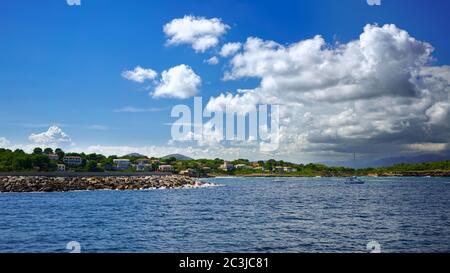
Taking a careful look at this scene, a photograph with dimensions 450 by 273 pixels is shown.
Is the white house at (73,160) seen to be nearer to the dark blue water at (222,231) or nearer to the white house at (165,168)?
the white house at (165,168)

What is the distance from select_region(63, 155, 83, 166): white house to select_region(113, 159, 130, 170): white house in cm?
1537

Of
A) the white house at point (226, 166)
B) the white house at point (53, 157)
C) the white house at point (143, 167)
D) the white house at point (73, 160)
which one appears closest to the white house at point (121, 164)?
the white house at point (143, 167)

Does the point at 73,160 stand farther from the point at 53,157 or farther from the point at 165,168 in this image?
the point at 165,168

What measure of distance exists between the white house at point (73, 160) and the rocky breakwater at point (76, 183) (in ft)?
48.5

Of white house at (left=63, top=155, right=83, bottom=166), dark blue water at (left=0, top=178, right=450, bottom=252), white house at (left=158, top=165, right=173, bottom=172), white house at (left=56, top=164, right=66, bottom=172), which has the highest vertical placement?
white house at (left=63, top=155, right=83, bottom=166)

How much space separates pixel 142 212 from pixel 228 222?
11483 millimetres

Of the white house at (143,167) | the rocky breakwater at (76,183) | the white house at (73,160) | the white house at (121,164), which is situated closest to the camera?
the rocky breakwater at (76,183)

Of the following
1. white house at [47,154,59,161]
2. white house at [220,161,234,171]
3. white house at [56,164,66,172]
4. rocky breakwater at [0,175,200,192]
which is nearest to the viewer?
rocky breakwater at [0,175,200,192]

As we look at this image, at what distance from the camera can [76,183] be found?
78062 millimetres

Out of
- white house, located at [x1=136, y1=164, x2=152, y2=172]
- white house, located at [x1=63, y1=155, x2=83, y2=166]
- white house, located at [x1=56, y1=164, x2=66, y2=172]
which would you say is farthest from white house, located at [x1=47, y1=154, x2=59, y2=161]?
white house, located at [x1=136, y1=164, x2=152, y2=172]

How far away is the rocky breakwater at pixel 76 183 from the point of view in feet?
235

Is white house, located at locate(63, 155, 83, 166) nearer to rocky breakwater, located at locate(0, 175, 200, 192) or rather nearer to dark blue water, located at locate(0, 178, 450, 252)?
rocky breakwater, located at locate(0, 175, 200, 192)

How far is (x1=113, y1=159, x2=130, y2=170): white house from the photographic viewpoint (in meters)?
117

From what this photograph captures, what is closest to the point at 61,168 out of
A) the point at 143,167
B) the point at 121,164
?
the point at 121,164
